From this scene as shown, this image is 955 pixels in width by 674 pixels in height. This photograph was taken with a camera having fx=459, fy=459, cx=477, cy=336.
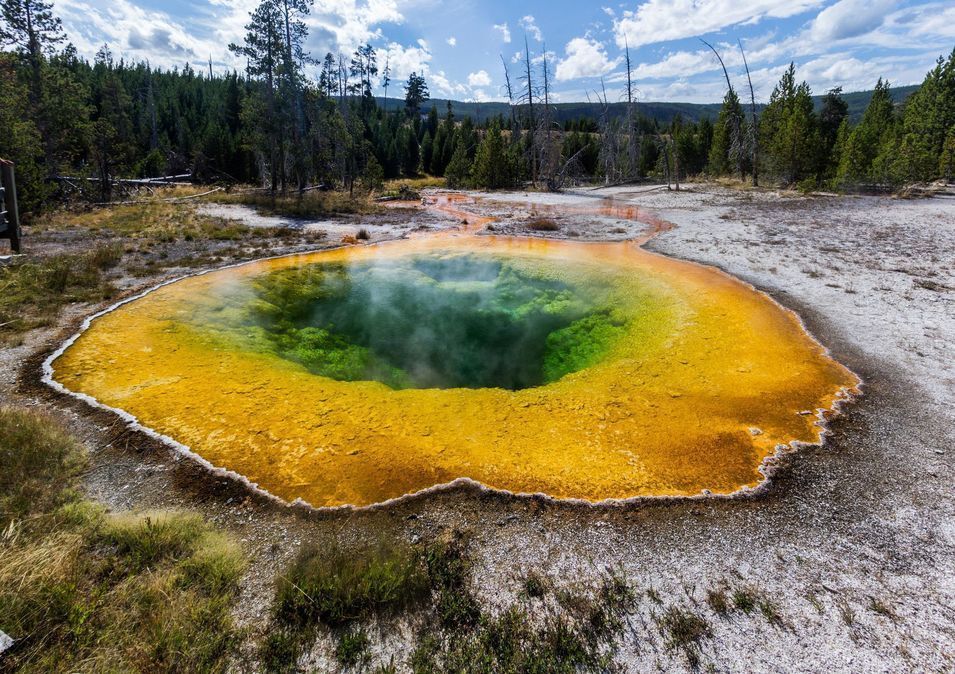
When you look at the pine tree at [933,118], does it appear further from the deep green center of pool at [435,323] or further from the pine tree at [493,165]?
the deep green center of pool at [435,323]

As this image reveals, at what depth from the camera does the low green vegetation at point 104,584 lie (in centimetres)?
302

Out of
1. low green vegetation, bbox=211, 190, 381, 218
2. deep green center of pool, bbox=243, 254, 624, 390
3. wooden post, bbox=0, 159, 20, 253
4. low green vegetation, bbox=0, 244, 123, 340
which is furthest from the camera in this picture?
low green vegetation, bbox=211, 190, 381, 218

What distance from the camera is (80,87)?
2541 cm

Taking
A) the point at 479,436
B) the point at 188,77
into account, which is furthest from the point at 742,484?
the point at 188,77

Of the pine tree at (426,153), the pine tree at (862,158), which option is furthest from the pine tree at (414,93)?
the pine tree at (862,158)

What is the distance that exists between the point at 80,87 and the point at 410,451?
107 feet

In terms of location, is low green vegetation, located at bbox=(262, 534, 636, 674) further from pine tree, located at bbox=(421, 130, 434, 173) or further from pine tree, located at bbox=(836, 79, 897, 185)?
pine tree, located at bbox=(421, 130, 434, 173)

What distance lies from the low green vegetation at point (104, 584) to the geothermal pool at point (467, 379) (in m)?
1.12

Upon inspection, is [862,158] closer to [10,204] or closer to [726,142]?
[726,142]

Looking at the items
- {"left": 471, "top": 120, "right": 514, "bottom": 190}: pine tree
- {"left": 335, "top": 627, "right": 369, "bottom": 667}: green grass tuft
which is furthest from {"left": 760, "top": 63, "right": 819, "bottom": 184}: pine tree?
{"left": 335, "top": 627, "right": 369, "bottom": 667}: green grass tuft

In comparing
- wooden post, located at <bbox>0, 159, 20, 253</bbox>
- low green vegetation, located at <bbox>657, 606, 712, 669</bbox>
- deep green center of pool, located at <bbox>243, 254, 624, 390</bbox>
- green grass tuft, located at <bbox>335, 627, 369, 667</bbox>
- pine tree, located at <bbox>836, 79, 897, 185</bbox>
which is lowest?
low green vegetation, located at <bbox>657, 606, 712, 669</bbox>

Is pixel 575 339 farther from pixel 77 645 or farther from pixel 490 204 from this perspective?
pixel 490 204

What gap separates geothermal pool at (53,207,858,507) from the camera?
5.37m

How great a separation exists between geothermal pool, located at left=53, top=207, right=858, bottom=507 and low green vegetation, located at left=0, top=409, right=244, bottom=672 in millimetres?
1118
